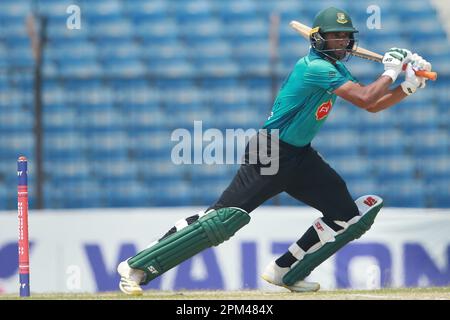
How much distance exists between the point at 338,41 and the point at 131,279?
2036 millimetres

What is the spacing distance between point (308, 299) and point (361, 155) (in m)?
5.92

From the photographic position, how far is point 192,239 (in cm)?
730

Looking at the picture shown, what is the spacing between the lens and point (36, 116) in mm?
10805

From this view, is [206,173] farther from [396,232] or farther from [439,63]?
[439,63]

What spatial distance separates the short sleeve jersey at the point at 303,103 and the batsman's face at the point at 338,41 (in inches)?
4.4

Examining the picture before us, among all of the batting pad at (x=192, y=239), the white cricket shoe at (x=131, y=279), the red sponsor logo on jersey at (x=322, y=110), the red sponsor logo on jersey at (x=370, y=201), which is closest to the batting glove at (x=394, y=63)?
the red sponsor logo on jersey at (x=322, y=110)

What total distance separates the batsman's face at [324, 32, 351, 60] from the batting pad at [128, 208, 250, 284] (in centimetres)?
122

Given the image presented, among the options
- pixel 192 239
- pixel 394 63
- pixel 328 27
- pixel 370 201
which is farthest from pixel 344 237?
pixel 328 27

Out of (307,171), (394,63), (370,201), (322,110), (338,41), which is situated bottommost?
(370,201)

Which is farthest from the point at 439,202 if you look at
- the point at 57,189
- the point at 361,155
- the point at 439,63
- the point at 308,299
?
the point at 308,299

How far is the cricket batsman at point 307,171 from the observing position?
725 centimetres

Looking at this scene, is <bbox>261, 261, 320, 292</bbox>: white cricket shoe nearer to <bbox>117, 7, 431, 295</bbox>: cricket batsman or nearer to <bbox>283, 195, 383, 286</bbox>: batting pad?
Result: <bbox>283, 195, 383, 286</bbox>: batting pad

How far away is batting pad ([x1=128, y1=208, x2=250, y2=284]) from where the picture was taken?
7.26m

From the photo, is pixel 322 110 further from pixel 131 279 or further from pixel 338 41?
pixel 131 279
